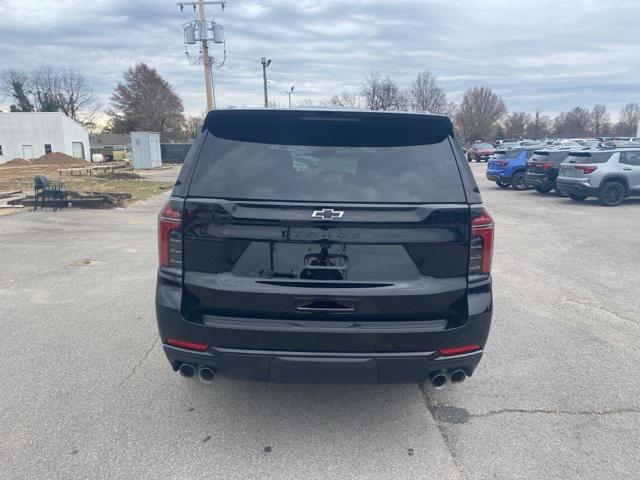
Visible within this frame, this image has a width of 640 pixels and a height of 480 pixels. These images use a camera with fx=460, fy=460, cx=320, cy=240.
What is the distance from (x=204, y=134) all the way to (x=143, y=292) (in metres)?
3.75

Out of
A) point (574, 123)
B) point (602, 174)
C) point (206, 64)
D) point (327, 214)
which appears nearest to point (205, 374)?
point (327, 214)

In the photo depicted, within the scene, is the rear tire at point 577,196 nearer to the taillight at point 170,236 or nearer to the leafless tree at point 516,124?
the taillight at point 170,236

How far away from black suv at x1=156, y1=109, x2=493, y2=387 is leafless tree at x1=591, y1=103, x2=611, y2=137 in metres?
105

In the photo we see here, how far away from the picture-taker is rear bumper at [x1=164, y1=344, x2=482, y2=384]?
262 centimetres

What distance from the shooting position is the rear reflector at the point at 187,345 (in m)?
2.70

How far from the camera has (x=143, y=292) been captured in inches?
236

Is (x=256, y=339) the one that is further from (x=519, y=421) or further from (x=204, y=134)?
(x=519, y=421)

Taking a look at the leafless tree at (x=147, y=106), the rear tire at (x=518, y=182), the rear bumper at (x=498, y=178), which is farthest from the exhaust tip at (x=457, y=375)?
the leafless tree at (x=147, y=106)

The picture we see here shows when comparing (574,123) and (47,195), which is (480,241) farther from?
(574,123)

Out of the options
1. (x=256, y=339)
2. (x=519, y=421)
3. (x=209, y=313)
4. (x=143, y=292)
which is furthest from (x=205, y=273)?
(x=143, y=292)

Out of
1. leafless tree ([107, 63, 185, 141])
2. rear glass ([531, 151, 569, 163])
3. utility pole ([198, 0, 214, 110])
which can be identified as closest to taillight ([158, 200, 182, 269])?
rear glass ([531, 151, 569, 163])

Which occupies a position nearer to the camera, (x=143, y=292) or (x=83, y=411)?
(x=83, y=411)

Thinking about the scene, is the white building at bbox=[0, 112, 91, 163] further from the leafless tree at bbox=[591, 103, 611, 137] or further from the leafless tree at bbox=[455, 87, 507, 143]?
the leafless tree at bbox=[591, 103, 611, 137]

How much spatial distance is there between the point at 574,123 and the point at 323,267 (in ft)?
357
